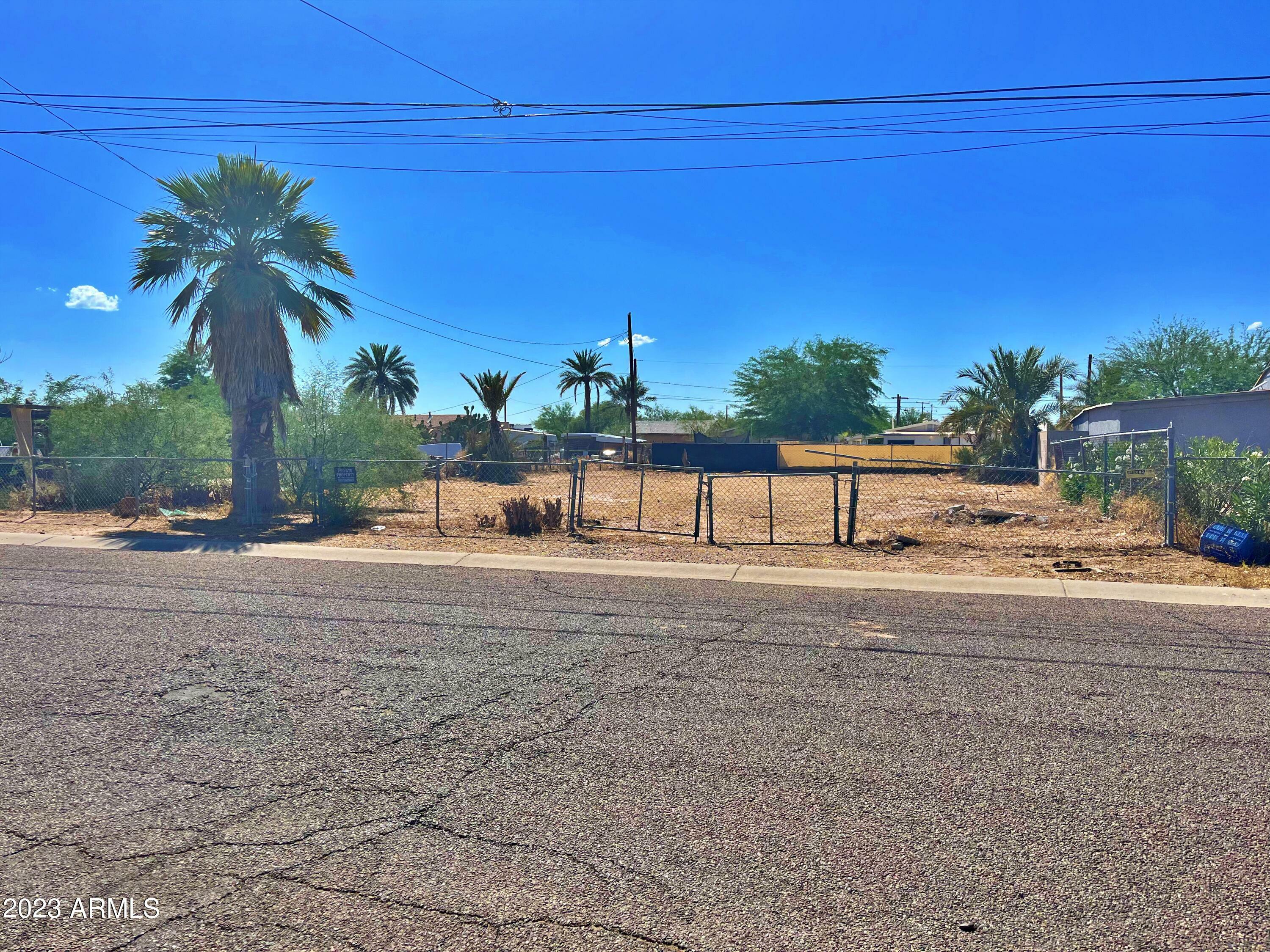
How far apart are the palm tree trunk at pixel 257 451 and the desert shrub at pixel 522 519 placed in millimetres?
4828

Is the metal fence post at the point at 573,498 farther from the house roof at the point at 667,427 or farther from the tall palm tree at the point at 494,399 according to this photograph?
the house roof at the point at 667,427

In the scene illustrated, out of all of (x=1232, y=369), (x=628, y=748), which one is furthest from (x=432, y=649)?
(x=1232, y=369)

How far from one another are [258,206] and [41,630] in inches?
428

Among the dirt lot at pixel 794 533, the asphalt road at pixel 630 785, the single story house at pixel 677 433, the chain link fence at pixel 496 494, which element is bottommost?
the asphalt road at pixel 630 785

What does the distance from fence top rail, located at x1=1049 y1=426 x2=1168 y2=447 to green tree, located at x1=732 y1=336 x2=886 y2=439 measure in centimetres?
3290

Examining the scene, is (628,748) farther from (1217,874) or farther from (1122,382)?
(1122,382)

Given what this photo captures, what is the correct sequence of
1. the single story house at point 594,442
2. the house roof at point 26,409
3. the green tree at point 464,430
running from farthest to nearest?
the single story house at point 594,442 < the green tree at point 464,430 < the house roof at point 26,409

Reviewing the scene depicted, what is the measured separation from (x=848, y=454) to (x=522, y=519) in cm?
3261

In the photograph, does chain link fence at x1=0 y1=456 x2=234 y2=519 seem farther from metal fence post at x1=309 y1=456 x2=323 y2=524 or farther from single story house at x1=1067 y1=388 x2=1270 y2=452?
single story house at x1=1067 y1=388 x2=1270 y2=452

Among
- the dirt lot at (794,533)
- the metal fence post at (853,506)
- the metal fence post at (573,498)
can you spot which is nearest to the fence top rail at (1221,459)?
the dirt lot at (794,533)

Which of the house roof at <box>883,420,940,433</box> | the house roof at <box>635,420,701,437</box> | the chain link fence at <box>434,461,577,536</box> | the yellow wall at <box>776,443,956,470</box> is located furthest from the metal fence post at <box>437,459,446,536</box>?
the house roof at <box>883,420,940,433</box>

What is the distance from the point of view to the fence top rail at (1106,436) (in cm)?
1512

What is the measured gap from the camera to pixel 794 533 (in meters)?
15.6

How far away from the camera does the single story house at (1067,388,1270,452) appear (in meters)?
18.7
